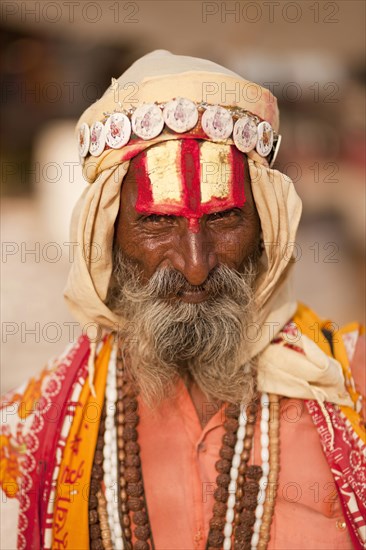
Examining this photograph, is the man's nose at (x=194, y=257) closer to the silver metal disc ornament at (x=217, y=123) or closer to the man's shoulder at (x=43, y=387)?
the silver metal disc ornament at (x=217, y=123)

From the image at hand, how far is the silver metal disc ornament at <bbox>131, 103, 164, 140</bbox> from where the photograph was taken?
2.21 meters

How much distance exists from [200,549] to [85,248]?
43.2 inches

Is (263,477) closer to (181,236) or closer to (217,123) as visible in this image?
(181,236)

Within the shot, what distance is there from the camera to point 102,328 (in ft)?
8.23

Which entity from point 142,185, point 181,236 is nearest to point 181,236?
point 181,236

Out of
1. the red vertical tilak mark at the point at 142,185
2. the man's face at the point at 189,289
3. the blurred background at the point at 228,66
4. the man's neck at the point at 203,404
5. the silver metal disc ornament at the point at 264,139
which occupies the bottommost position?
the man's neck at the point at 203,404

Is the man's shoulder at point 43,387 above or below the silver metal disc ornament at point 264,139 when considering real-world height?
below

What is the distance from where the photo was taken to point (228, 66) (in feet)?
28.4

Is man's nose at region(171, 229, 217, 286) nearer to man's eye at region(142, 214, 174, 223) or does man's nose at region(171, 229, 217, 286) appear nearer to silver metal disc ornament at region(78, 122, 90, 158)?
man's eye at region(142, 214, 174, 223)

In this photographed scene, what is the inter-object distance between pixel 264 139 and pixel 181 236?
1.51 feet

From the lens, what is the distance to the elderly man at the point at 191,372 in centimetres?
225

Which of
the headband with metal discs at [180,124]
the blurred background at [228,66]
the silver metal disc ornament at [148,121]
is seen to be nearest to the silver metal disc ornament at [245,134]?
the headband with metal discs at [180,124]

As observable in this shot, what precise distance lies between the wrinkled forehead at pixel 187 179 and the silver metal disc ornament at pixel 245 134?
1.8 inches

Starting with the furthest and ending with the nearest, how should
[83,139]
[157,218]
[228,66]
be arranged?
[228,66] → [83,139] → [157,218]
